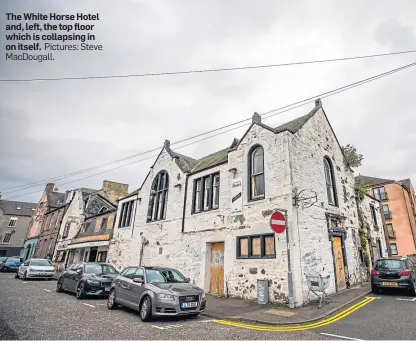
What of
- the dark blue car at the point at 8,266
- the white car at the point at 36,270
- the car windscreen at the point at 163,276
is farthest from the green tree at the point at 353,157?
the dark blue car at the point at 8,266

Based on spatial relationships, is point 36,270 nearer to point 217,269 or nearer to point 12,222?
point 217,269

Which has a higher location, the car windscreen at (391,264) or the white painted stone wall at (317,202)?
the white painted stone wall at (317,202)

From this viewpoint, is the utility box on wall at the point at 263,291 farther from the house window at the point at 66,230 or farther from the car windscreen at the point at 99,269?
the house window at the point at 66,230

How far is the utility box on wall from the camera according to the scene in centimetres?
993

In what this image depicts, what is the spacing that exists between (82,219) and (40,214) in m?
15.6

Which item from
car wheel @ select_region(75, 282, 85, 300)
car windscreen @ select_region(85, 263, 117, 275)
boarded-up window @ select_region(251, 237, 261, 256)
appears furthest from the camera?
car windscreen @ select_region(85, 263, 117, 275)

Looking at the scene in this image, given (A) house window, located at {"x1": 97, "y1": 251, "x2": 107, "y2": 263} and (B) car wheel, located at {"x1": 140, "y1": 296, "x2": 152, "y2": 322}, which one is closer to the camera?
(B) car wheel, located at {"x1": 140, "y1": 296, "x2": 152, "y2": 322}

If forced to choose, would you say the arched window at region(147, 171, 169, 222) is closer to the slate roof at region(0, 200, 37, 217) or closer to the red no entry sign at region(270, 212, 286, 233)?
the red no entry sign at region(270, 212, 286, 233)

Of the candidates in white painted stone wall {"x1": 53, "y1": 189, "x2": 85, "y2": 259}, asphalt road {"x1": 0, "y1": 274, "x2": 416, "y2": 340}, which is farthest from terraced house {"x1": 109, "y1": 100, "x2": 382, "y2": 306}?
white painted stone wall {"x1": 53, "y1": 189, "x2": 85, "y2": 259}

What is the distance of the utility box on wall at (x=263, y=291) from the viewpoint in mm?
9932

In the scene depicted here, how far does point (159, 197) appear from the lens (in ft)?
61.6

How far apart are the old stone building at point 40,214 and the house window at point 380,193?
4480 cm

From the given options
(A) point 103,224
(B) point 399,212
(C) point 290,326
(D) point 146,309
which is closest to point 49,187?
(A) point 103,224

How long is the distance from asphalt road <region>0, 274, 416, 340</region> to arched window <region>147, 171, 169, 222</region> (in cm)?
954
